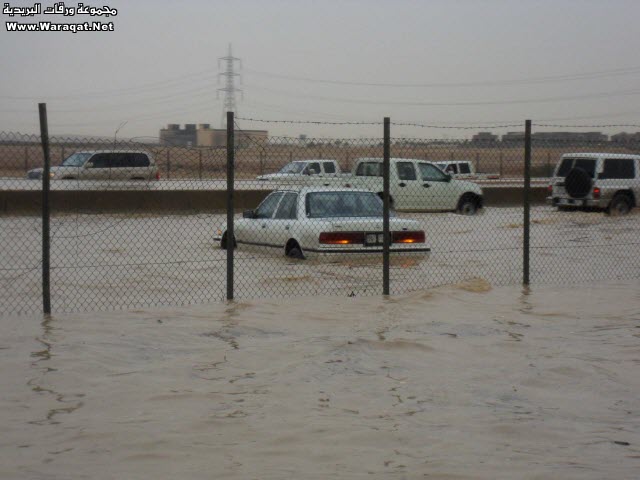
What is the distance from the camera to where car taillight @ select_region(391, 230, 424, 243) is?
14258 millimetres

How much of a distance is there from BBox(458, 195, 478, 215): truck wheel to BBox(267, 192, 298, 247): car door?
12.8m

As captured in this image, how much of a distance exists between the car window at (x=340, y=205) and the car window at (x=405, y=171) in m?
11.6

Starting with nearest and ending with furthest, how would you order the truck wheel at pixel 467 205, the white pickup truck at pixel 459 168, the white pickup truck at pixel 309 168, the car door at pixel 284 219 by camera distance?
the car door at pixel 284 219, the truck wheel at pixel 467 205, the white pickup truck at pixel 309 168, the white pickup truck at pixel 459 168

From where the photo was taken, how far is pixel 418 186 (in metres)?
26.5

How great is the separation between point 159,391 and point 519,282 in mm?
7199

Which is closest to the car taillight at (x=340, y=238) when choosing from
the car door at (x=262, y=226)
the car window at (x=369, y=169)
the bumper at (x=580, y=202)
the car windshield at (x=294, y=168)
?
the car door at (x=262, y=226)

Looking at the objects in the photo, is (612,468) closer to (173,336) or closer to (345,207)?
(173,336)

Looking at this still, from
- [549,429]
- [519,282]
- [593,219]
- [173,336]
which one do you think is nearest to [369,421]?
[549,429]

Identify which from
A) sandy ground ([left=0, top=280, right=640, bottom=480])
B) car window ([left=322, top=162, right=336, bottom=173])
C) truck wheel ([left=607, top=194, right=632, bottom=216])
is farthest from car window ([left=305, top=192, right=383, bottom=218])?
car window ([left=322, top=162, right=336, bottom=173])

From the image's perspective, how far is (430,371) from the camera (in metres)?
7.80

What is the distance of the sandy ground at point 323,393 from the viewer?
5.56 metres

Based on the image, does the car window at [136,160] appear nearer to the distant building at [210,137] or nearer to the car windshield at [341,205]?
the distant building at [210,137]

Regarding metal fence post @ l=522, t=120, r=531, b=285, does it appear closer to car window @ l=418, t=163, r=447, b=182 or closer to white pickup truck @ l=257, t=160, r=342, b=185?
car window @ l=418, t=163, r=447, b=182

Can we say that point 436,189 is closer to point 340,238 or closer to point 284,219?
point 284,219
